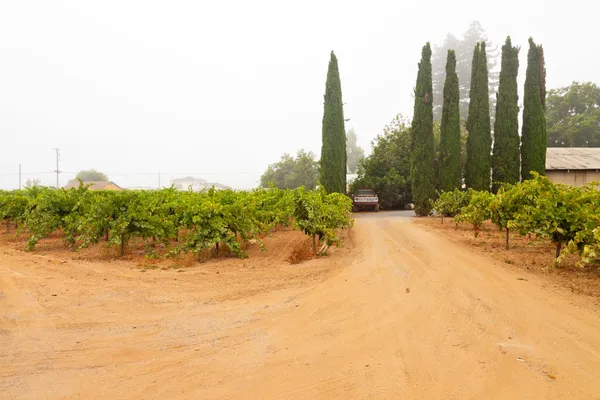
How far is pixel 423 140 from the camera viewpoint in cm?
2316

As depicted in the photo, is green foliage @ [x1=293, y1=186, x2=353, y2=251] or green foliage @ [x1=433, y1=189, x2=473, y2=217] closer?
green foliage @ [x1=293, y1=186, x2=353, y2=251]

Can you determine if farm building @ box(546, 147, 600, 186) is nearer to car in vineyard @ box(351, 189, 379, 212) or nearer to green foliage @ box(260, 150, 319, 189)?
car in vineyard @ box(351, 189, 379, 212)

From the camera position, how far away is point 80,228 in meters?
10.5

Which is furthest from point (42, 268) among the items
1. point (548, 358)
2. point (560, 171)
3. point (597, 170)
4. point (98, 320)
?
point (597, 170)

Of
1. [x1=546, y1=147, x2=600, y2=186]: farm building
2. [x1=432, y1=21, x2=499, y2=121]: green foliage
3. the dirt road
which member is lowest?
the dirt road

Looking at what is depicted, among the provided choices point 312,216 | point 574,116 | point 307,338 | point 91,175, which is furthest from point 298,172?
point 91,175

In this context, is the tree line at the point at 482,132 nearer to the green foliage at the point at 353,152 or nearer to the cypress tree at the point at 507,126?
the cypress tree at the point at 507,126

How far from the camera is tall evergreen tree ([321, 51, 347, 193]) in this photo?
2562cm

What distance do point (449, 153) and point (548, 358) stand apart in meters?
20.6

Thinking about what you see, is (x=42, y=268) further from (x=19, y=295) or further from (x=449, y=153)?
(x=449, y=153)

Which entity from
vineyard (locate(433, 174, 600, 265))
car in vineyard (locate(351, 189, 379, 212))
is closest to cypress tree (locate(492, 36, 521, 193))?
car in vineyard (locate(351, 189, 379, 212))

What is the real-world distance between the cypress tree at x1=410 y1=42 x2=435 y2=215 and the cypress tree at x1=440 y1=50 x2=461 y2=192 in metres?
0.70

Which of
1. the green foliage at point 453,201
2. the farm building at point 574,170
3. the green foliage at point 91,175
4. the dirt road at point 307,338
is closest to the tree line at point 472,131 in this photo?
the farm building at point 574,170

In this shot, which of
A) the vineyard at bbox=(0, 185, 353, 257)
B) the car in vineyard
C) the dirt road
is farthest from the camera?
the car in vineyard
